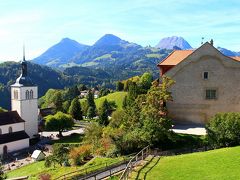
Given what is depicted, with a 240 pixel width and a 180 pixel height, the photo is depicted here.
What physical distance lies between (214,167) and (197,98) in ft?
73.1

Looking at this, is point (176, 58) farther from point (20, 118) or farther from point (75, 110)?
point (75, 110)

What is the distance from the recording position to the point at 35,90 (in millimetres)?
72812

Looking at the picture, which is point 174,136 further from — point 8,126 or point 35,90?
point 35,90

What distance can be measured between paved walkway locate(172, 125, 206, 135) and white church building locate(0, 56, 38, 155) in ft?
117

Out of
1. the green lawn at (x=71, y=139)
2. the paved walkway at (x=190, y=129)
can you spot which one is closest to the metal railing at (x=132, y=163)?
the paved walkway at (x=190, y=129)

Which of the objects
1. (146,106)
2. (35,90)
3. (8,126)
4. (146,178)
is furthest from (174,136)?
(35,90)

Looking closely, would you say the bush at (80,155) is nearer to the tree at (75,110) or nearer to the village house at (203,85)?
the village house at (203,85)

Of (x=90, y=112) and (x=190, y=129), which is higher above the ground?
(x=190, y=129)

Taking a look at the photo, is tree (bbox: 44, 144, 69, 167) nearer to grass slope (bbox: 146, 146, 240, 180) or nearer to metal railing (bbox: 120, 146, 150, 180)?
metal railing (bbox: 120, 146, 150, 180)

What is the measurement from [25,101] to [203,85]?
43.2 metres

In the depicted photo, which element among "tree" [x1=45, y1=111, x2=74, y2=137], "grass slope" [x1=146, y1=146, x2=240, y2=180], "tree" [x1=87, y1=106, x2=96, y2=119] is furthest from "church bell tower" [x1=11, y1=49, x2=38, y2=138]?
"grass slope" [x1=146, y1=146, x2=240, y2=180]

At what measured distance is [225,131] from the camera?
29953 mm

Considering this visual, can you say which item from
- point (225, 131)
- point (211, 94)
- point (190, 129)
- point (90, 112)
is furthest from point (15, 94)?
point (225, 131)

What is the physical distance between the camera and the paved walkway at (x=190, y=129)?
37438 mm
